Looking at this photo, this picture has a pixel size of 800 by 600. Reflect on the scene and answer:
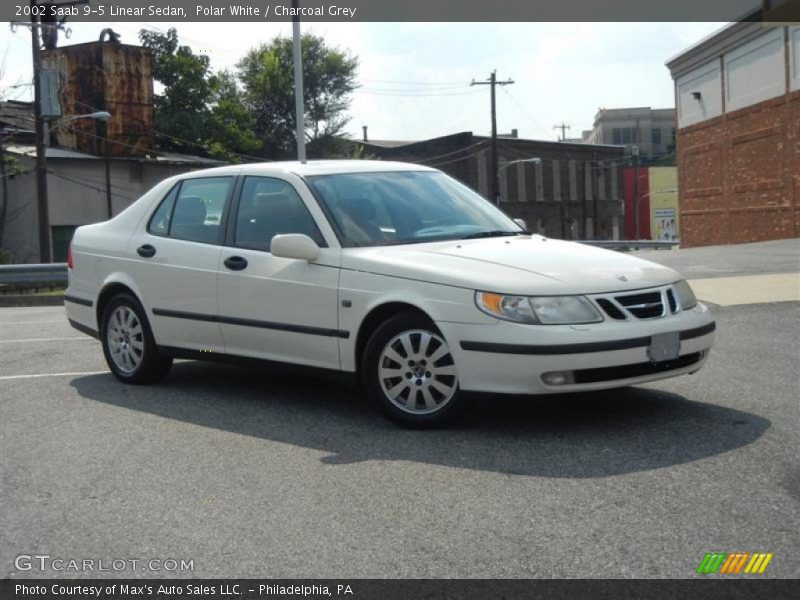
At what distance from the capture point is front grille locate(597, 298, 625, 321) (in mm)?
5816

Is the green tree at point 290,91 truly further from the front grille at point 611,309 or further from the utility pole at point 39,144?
the front grille at point 611,309

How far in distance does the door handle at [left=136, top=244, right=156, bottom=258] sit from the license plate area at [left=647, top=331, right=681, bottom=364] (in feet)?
12.3

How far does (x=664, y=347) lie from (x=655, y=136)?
145 meters

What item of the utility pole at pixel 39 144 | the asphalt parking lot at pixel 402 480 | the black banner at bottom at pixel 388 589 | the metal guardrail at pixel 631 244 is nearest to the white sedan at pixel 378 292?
the asphalt parking lot at pixel 402 480

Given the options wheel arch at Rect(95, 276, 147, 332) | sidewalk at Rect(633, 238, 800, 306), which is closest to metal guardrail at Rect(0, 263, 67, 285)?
sidewalk at Rect(633, 238, 800, 306)

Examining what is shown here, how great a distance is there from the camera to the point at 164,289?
303 inches

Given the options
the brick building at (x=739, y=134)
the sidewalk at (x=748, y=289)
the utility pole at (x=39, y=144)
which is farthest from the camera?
the brick building at (x=739, y=134)

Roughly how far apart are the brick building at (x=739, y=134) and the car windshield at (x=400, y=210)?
24.6 meters

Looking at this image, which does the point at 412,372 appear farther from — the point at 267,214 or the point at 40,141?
the point at 40,141

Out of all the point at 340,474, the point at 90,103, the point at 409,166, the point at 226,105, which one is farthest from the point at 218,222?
the point at 226,105

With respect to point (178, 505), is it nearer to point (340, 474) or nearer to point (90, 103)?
point (340, 474)

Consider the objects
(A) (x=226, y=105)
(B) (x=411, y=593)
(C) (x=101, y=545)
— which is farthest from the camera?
(A) (x=226, y=105)

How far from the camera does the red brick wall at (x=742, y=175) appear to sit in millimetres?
31844

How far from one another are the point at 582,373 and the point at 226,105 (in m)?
68.4
